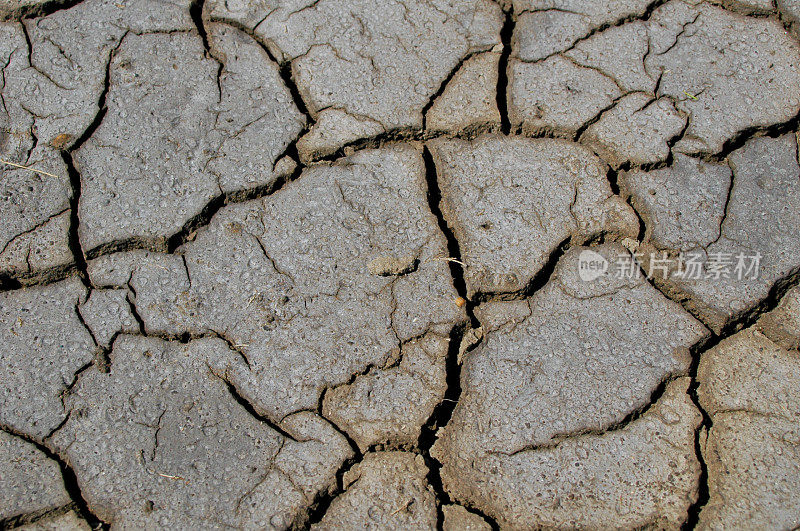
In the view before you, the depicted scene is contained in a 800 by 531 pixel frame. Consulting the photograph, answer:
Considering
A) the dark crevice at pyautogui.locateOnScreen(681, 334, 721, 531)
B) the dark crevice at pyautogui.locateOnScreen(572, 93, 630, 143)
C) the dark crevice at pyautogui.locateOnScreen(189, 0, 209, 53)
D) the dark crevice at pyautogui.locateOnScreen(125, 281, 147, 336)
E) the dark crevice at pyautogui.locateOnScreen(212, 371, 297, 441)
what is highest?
the dark crevice at pyautogui.locateOnScreen(189, 0, 209, 53)

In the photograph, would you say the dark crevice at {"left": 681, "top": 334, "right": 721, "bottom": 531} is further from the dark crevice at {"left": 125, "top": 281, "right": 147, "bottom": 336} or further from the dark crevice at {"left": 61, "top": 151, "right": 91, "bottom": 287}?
the dark crevice at {"left": 61, "top": 151, "right": 91, "bottom": 287}

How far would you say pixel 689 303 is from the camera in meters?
2.43

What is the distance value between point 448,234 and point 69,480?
1560mm

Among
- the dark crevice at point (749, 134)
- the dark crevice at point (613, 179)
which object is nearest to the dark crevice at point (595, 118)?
the dark crevice at point (613, 179)

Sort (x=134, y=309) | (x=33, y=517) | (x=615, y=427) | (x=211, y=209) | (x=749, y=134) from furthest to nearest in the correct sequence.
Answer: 1. (x=749, y=134)
2. (x=211, y=209)
3. (x=134, y=309)
4. (x=615, y=427)
5. (x=33, y=517)

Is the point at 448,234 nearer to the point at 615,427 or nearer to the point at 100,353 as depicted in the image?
the point at 615,427

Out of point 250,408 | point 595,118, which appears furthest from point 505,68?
point 250,408

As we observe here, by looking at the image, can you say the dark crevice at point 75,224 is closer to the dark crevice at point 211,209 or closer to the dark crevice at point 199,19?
the dark crevice at point 211,209

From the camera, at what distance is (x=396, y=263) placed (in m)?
2.46

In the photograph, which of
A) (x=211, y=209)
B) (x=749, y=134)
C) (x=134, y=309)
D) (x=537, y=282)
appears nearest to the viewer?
(x=134, y=309)

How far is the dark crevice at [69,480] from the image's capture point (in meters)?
2.00

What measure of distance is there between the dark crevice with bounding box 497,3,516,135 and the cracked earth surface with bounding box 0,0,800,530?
1 cm

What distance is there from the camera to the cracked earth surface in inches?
81.6

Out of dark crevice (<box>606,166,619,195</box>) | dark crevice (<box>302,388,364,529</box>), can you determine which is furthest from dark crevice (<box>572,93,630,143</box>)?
dark crevice (<box>302,388,364,529</box>)
